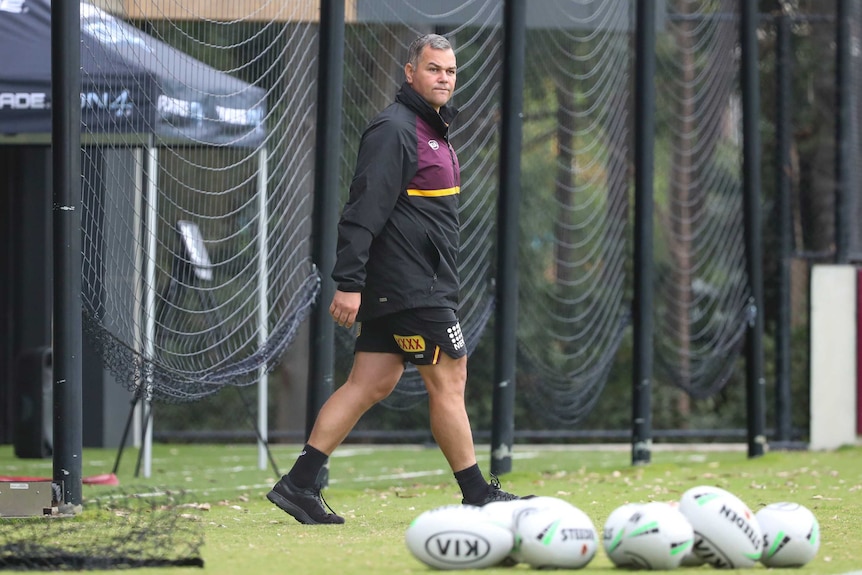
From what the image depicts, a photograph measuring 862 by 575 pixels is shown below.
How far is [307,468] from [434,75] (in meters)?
1.82

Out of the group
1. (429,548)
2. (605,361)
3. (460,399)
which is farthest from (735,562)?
(605,361)

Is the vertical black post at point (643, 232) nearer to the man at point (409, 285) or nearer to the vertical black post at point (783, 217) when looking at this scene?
the vertical black post at point (783, 217)

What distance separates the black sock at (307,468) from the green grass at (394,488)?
21 cm

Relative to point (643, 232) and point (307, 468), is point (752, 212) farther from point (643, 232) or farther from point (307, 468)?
point (307, 468)

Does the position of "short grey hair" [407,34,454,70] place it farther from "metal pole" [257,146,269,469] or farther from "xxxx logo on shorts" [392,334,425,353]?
"metal pole" [257,146,269,469]

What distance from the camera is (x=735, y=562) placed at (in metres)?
5.56

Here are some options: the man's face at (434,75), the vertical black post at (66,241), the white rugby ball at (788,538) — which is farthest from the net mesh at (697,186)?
the white rugby ball at (788,538)

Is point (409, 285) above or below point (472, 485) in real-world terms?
above

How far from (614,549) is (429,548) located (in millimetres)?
626

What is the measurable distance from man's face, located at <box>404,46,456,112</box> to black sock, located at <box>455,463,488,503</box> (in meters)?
1.63

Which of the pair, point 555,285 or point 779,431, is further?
point 555,285

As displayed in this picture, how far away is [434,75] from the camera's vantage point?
283 inches

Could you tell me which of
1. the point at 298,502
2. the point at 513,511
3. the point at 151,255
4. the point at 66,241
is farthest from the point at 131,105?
the point at 513,511

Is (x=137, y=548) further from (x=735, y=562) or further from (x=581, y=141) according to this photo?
(x=581, y=141)
